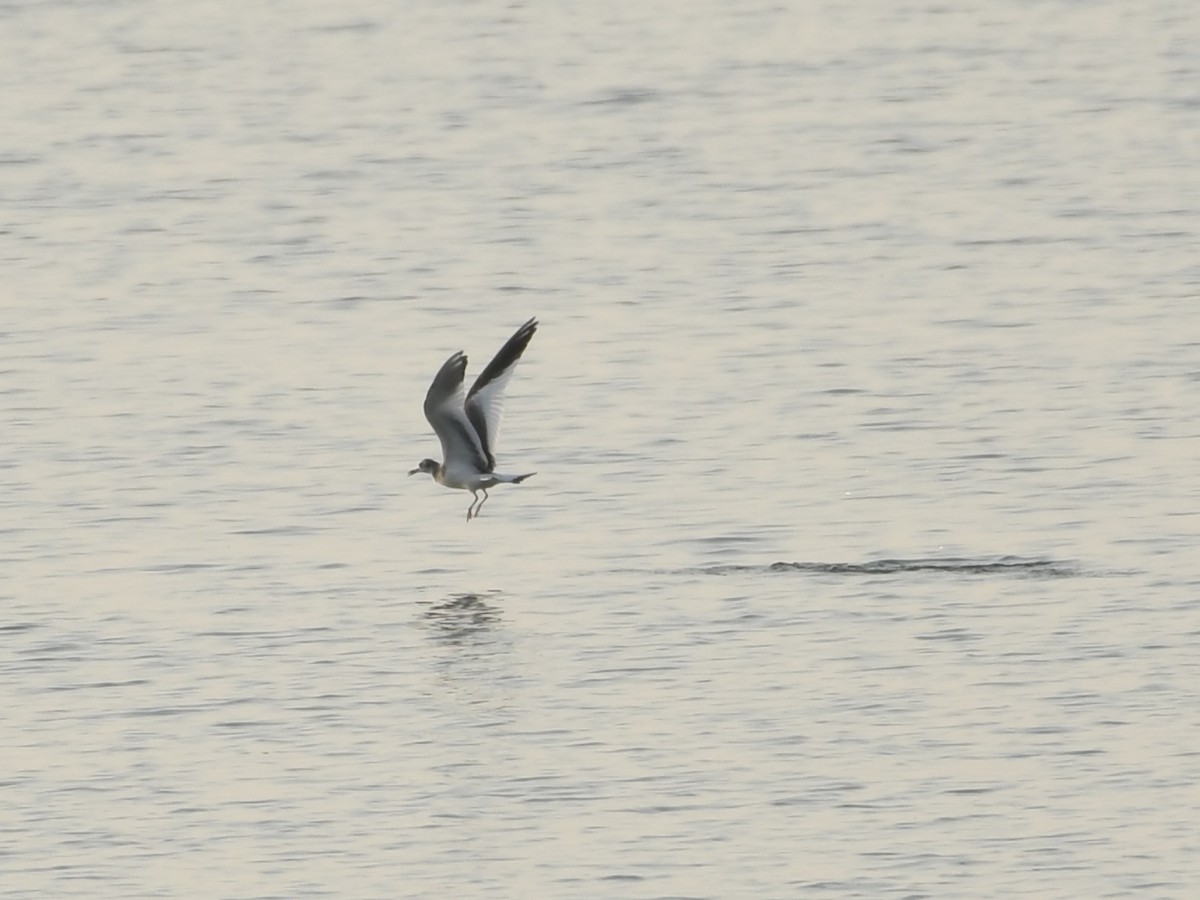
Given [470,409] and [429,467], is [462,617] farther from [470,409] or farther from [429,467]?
[429,467]

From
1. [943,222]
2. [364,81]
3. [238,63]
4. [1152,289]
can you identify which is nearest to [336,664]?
[1152,289]

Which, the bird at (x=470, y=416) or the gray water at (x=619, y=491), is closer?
the gray water at (x=619, y=491)

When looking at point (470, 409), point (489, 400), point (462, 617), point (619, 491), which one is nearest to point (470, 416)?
point (470, 409)

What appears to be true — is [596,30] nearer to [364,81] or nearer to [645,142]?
[364,81]

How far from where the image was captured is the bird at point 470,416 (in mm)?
16484

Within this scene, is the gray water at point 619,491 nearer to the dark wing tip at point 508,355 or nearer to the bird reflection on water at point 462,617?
the bird reflection on water at point 462,617

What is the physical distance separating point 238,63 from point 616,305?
1798 centimetres

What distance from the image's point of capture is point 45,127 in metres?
35.2

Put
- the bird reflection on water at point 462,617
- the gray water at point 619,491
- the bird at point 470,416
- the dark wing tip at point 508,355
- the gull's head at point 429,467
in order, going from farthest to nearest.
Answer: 1. the gull's head at point 429,467
2. the bird at point 470,416
3. the dark wing tip at point 508,355
4. the bird reflection on water at point 462,617
5. the gray water at point 619,491

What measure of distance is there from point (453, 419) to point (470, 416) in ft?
0.32

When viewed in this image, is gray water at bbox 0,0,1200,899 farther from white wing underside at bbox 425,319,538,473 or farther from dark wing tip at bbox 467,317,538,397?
dark wing tip at bbox 467,317,538,397

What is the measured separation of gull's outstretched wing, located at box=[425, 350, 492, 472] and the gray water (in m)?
0.63

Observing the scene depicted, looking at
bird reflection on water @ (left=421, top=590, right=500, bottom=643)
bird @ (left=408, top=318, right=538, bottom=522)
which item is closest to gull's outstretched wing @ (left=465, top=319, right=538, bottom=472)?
bird @ (left=408, top=318, right=538, bottom=522)

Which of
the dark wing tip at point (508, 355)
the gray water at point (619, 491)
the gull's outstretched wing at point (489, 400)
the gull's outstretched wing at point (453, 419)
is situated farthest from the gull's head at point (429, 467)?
the dark wing tip at point (508, 355)
